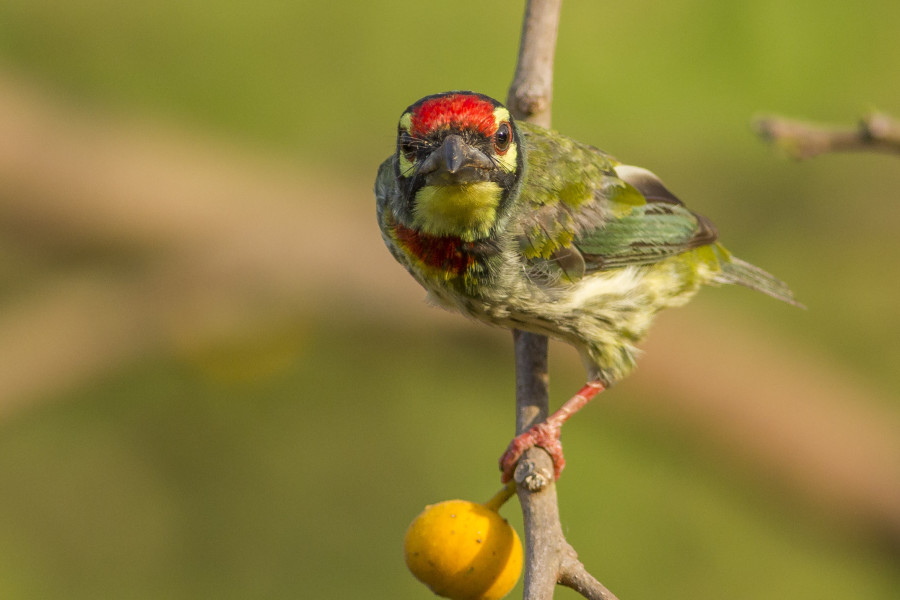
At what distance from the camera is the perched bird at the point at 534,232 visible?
292 cm

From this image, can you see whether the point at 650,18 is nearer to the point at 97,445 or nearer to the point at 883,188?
the point at 883,188

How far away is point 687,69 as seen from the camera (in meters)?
5.45

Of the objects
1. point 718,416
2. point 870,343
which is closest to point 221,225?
point 718,416

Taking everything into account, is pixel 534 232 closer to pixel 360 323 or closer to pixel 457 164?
pixel 457 164

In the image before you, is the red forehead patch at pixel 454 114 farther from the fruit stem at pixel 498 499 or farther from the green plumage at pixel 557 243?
the fruit stem at pixel 498 499

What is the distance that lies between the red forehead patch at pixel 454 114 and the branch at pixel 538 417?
0.63 metres

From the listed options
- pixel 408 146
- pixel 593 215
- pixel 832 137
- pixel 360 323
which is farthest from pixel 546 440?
pixel 360 323

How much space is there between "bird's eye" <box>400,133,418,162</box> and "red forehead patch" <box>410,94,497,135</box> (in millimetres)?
29

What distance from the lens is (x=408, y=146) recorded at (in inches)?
116

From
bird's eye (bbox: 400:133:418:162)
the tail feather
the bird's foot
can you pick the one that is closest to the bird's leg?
the bird's foot

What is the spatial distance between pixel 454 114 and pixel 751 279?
162 centimetres

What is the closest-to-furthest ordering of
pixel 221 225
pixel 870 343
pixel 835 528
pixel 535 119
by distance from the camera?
pixel 535 119, pixel 835 528, pixel 221 225, pixel 870 343

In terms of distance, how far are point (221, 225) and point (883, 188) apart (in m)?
3.23

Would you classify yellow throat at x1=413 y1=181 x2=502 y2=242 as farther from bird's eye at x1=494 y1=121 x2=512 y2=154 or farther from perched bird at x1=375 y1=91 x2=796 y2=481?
bird's eye at x1=494 y1=121 x2=512 y2=154
